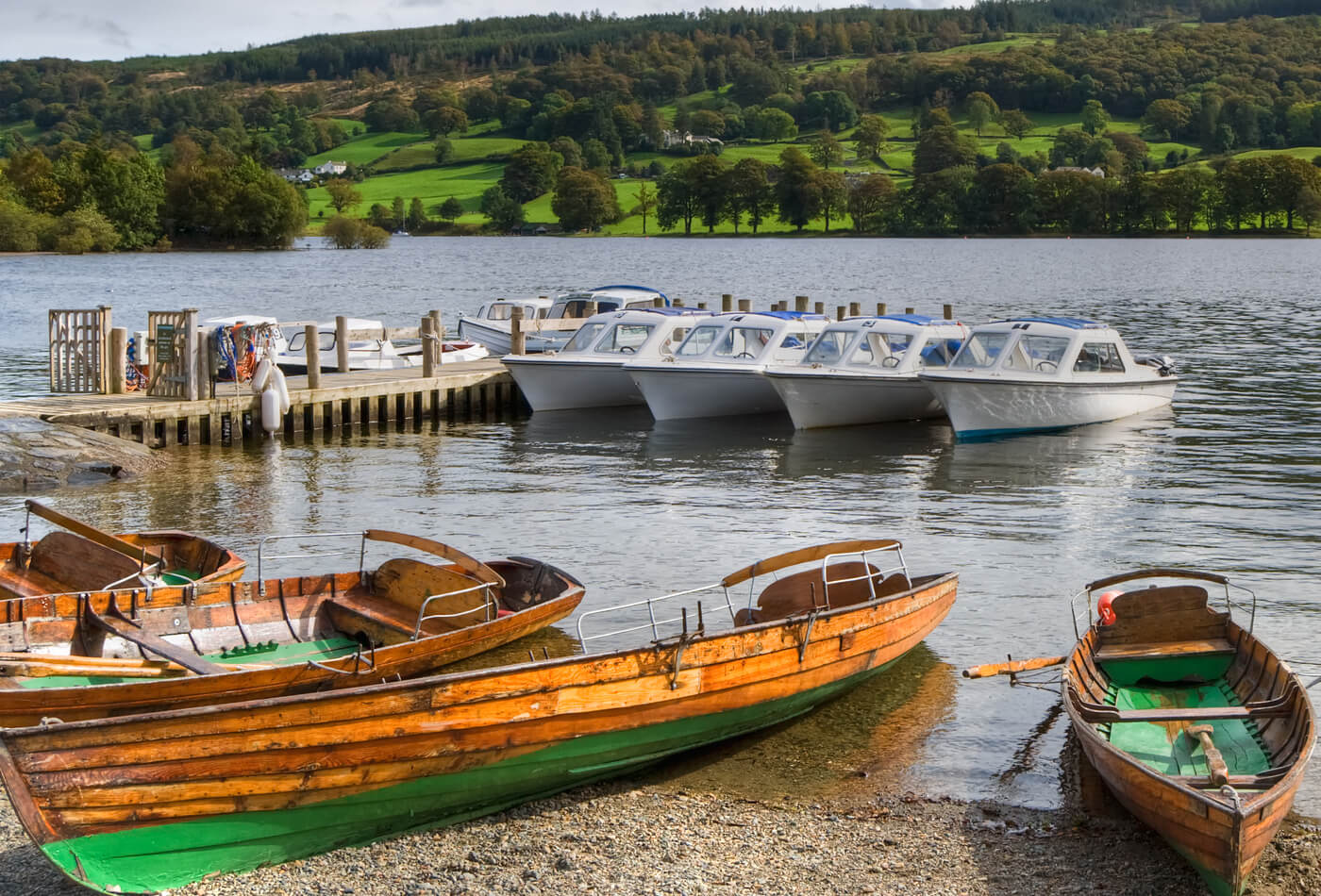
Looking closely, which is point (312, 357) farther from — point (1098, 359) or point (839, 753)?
point (839, 753)

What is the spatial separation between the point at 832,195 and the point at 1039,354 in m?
143

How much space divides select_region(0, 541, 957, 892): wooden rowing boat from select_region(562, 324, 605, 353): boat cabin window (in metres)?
21.2

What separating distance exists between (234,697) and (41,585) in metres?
4.43

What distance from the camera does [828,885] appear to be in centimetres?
930

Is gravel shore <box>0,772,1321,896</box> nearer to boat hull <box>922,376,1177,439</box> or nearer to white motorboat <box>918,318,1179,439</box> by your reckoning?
boat hull <box>922,376,1177,439</box>

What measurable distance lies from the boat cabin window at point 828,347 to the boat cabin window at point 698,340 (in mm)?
2236

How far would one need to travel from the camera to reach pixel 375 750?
31.4ft

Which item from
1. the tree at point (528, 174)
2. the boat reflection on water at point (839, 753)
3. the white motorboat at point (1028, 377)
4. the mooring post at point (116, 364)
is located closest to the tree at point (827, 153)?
the tree at point (528, 174)

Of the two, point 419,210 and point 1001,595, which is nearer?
point 1001,595

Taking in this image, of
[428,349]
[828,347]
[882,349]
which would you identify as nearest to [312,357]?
[428,349]

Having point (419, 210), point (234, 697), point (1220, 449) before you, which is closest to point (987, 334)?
point (1220, 449)

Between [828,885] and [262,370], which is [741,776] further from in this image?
[262,370]

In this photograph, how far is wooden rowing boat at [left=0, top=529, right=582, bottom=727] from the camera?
35.7ft

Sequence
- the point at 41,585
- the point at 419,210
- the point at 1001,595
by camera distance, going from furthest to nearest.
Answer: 1. the point at 419,210
2. the point at 1001,595
3. the point at 41,585
